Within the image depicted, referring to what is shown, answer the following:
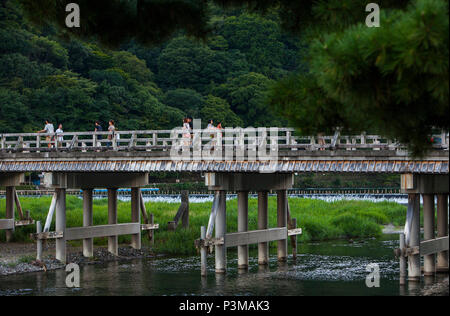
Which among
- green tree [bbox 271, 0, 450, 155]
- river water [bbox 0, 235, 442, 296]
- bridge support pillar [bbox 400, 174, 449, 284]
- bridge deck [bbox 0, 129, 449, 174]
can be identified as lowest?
river water [bbox 0, 235, 442, 296]

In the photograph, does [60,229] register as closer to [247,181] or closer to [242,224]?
[242,224]

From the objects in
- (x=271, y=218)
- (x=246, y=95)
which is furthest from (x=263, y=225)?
(x=246, y=95)

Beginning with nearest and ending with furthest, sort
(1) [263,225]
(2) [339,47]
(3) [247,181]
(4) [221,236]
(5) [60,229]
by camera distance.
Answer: (2) [339,47] < (4) [221,236] < (3) [247,181] < (1) [263,225] < (5) [60,229]

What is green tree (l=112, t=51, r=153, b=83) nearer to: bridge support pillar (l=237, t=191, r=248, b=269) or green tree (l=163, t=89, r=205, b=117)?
green tree (l=163, t=89, r=205, b=117)

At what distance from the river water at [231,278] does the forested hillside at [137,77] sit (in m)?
36.1

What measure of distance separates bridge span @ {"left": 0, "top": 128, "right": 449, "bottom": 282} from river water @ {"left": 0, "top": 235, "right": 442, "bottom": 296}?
962 mm

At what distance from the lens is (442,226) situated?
84.6ft

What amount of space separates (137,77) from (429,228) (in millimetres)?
64652

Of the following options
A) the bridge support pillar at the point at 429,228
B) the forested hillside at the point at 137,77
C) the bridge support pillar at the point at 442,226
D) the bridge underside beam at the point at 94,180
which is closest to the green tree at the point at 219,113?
the forested hillside at the point at 137,77

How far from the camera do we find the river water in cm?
2280

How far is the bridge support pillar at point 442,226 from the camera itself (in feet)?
84.1

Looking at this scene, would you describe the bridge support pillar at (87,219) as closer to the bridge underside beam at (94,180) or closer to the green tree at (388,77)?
the bridge underside beam at (94,180)

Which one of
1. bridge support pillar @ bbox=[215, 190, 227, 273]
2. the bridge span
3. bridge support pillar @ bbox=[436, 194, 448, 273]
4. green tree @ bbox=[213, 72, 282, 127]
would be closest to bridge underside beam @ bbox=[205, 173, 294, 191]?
the bridge span

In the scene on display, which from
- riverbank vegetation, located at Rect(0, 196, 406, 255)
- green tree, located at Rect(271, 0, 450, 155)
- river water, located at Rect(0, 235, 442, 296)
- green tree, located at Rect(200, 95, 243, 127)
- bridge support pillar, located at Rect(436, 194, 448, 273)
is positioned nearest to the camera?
green tree, located at Rect(271, 0, 450, 155)
